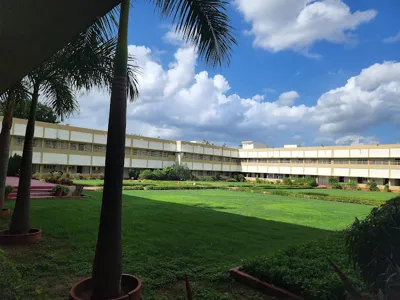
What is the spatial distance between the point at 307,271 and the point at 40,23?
15.4 feet

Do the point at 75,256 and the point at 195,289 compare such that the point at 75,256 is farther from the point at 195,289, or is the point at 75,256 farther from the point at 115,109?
the point at 115,109

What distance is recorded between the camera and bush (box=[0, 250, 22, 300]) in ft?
7.57

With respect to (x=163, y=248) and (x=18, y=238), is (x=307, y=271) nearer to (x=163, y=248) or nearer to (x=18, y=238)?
(x=163, y=248)

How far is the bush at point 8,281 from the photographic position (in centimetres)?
231

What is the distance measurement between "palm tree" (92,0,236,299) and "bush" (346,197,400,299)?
2630mm

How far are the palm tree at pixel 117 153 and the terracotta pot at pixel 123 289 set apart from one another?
0.58 feet

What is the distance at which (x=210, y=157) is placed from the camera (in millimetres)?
63719

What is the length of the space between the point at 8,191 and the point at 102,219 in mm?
11954

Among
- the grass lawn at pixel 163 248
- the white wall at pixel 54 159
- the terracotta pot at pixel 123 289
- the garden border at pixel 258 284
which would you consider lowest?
the grass lawn at pixel 163 248

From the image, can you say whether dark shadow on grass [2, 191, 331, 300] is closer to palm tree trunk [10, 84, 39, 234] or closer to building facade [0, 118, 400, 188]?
palm tree trunk [10, 84, 39, 234]

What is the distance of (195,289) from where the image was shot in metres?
4.44

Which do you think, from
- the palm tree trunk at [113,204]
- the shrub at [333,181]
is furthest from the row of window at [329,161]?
the palm tree trunk at [113,204]

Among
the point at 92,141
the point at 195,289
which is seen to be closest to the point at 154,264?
the point at 195,289

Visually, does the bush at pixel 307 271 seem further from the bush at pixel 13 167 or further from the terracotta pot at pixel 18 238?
the bush at pixel 13 167
